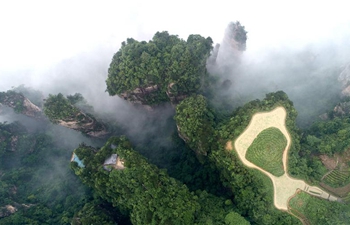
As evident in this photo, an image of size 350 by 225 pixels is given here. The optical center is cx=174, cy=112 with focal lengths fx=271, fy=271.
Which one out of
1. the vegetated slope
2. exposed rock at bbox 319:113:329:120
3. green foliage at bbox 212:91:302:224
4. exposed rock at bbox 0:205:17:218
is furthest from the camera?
exposed rock at bbox 319:113:329:120

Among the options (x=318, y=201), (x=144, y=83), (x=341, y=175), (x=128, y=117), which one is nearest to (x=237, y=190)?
(x=318, y=201)

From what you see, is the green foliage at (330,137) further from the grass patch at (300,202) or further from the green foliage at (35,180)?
the green foliage at (35,180)

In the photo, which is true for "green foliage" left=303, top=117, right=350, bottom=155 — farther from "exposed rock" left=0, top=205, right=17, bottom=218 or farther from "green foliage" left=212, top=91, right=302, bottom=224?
"exposed rock" left=0, top=205, right=17, bottom=218

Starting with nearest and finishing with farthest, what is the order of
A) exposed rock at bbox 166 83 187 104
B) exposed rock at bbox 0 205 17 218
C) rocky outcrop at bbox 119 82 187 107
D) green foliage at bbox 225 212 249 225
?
green foliage at bbox 225 212 249 225, exposed rock at bbox 0 205 17 218, exposed rock at bbox 166 83 187 104, rocky outcrop at bbox 119 82 187 107

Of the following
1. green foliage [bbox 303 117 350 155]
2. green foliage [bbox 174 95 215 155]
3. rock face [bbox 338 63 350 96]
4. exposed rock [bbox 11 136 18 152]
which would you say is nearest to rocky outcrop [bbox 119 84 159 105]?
green foliage [bbox 174 95 215 155]

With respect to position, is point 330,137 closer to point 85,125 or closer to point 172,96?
point 172,96

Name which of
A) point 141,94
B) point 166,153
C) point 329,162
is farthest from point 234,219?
point 141,94

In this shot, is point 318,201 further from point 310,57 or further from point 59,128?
point 59,128
